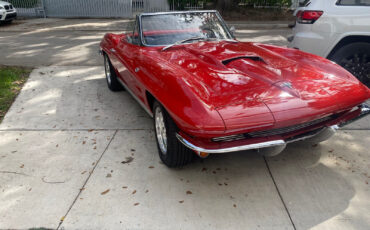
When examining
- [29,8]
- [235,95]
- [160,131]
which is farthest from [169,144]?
[29,8]

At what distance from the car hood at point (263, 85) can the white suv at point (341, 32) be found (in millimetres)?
1524

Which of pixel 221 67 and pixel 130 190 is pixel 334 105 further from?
pixel 130 190

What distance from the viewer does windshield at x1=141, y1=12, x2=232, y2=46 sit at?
406 centimetres

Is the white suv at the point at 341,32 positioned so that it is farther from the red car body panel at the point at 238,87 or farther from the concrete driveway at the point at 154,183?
the red car body panel at the point at 238,87

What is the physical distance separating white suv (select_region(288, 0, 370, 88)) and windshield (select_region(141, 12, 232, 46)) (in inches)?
62.5

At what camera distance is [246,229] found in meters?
2.40

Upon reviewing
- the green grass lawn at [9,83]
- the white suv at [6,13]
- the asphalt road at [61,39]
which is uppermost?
the white suv at [6,13]

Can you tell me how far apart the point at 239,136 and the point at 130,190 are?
118 centimetres

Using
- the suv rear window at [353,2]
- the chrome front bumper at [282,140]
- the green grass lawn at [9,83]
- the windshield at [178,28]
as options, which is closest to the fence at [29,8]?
the green grass lawn at [9,83]

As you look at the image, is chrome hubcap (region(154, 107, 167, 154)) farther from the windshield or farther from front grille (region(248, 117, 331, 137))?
the windshield

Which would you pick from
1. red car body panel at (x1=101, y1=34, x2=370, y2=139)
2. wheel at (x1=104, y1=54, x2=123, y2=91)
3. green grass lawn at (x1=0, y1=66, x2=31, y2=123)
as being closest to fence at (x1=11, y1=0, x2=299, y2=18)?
green grass lawn at (x1=0, y1=66, x2=31, y2=123)

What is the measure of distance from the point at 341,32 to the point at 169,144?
3.50 meters

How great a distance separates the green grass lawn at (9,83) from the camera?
499 cm

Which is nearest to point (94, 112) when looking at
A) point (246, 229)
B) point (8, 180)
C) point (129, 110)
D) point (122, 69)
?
point (129, 110)
